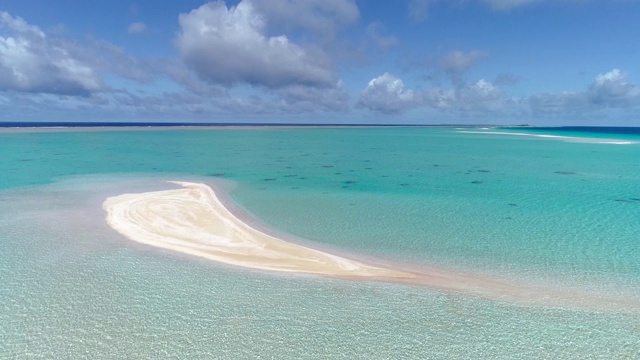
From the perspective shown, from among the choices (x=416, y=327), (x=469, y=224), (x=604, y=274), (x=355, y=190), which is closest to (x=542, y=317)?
(x=416, y=327)

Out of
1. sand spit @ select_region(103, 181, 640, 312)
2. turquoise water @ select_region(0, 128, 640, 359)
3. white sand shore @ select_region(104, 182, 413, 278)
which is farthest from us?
white sand shore @ select_region(104, 182, 413, 278)

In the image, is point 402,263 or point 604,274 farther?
point 402,263

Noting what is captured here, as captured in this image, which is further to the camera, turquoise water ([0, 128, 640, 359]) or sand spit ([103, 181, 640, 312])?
sand spit ([103, 181, 640, 312])

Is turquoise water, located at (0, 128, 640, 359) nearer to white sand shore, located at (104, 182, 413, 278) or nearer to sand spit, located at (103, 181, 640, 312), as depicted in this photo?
sand spit, located at (103, 181, 640, 312)

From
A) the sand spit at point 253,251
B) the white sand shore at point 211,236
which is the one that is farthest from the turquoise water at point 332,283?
the white sand shore at point 211,236

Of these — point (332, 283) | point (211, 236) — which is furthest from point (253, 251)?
point (332, 283)

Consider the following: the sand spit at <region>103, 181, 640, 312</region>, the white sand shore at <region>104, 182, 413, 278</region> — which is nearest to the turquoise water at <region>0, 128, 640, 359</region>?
the sand spit at <region>103, 181, 640, 312</region>

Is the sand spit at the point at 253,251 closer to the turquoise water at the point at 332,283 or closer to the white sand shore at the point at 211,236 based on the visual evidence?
the white sand shore at the point at 211,236

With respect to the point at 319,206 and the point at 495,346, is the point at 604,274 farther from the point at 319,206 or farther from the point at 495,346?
the point at 319,206
